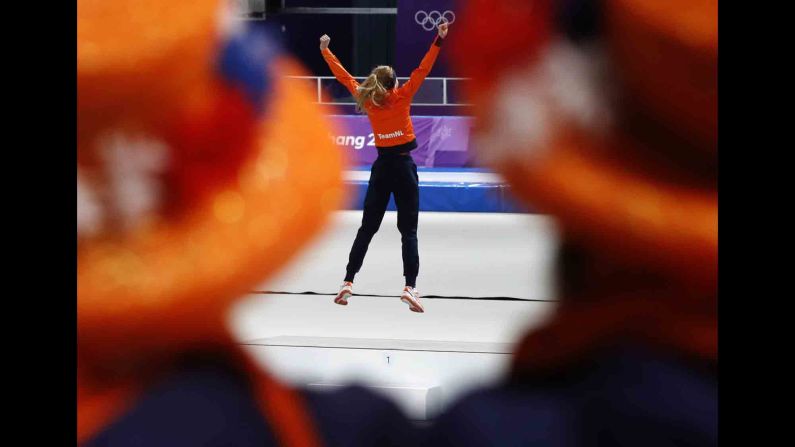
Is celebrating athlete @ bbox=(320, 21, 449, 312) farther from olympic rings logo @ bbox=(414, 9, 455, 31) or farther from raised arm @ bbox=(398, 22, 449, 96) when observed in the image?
olympic rings logo @ bbox=(414, 9, 455, 31)

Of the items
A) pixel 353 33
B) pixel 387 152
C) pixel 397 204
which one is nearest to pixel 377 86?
pixel 387 152

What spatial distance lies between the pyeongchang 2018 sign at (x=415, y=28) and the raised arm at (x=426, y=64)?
6.68 meters

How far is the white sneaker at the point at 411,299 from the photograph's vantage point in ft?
14.9

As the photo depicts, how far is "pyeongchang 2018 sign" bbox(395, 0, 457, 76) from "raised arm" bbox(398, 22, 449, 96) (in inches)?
263

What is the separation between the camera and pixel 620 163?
365 cm

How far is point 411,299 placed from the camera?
4.54m

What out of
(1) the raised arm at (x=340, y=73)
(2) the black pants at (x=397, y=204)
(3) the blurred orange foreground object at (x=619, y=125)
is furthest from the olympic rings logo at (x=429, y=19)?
(3) the blurred orange foreground object at (x=619, y=125)

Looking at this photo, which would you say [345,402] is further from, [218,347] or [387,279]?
[387,279]

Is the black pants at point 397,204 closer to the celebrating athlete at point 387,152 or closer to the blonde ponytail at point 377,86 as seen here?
the celebrating athlete at point 387,152

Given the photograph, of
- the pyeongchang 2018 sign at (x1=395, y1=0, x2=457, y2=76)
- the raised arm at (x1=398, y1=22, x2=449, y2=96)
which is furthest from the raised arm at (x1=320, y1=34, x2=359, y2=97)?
the pyeongchang 2018 sign at (x1=395, y1=0, x2=457, y2=76)

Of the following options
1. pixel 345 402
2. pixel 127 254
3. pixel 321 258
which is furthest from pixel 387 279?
pixel 127 254

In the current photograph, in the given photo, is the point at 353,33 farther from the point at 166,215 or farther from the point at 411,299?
the point at 166,215

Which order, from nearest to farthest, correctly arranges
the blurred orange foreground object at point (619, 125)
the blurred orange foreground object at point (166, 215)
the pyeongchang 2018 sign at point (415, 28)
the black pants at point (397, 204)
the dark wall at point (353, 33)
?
the blurred orange foreground object at point (619, 125)
the blurred orange foreground object at point (166, 215)
the black pants at point (397, 204)
the pyeongchang 2018 sign at point (415, 28)
the dark wall at point (353, 33)

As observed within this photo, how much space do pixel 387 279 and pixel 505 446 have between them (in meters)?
1.22
